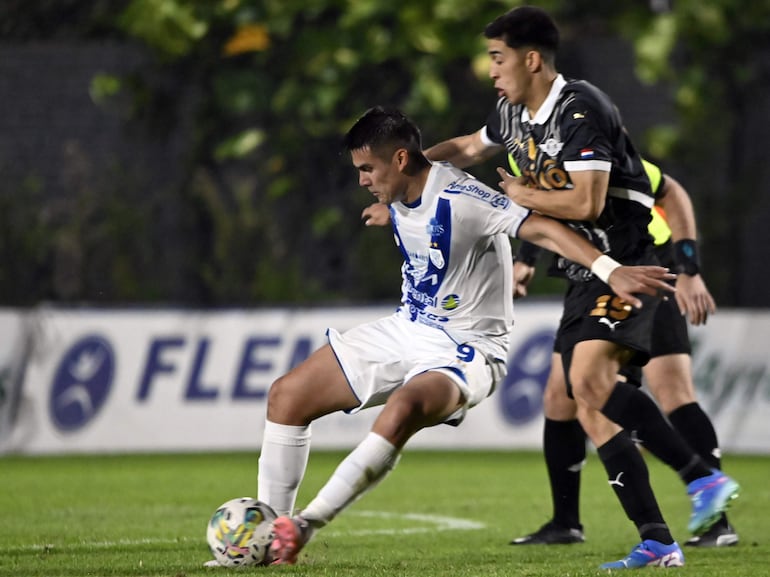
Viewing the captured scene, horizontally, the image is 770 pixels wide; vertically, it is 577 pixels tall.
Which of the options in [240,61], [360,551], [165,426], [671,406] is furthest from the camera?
[240,61]

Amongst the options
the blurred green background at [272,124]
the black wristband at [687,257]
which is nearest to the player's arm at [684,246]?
the black wristband at [687,257]

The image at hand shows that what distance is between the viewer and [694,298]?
246 inches

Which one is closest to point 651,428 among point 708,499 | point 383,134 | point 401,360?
point 708,499

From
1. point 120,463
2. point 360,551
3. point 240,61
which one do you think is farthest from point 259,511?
point 240,61

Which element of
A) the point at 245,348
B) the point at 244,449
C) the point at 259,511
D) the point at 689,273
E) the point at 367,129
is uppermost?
the point at 367,129

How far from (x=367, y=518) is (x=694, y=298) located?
7.20ft

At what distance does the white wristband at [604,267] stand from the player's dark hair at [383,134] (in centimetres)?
76

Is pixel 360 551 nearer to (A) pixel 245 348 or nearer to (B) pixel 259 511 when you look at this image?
(B) pixel 259 511

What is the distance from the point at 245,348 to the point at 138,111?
5.57m

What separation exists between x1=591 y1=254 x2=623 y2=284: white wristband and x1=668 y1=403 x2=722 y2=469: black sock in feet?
5.24

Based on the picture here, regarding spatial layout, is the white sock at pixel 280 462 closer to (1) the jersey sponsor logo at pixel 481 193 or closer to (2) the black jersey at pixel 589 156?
(1) the jersey sponsor logo at pixel 481 193

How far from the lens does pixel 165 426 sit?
12086mm

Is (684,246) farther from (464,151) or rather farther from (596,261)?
(596,261)

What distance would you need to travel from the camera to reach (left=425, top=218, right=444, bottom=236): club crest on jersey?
17.8 feet
